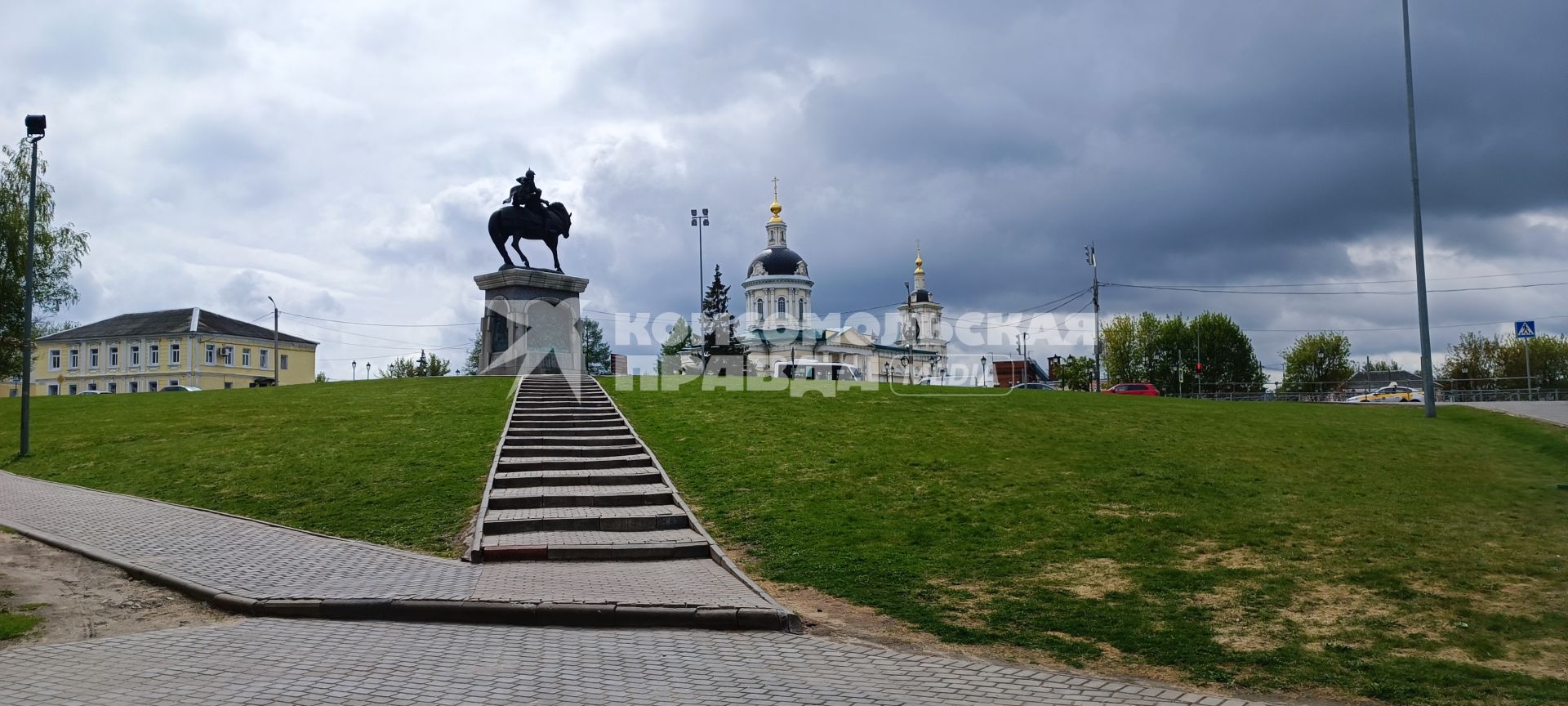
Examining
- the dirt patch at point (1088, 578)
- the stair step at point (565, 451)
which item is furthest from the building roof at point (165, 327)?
the dirt patch at point (1088, 578)

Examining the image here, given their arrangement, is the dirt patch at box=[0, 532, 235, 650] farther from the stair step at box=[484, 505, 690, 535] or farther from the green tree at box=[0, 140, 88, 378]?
the green tree at box=[0, 140, 88, 378]

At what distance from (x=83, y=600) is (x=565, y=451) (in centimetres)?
783

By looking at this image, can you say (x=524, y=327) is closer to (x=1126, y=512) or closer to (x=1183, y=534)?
(x=1126, y=512)

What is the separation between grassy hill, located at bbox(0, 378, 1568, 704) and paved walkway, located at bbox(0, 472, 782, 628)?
79 cm

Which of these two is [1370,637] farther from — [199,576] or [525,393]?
[525,393]

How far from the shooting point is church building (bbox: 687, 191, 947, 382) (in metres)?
99.4

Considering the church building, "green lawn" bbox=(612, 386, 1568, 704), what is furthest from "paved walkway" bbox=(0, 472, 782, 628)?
the church building

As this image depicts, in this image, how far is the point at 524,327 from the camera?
29.9 meters

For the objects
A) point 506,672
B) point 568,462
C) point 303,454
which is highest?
point 303,454

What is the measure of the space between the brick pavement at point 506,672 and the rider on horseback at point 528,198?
24017 millimetres

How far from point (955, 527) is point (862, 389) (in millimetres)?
14641

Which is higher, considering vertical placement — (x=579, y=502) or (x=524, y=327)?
(x=524, y=327)

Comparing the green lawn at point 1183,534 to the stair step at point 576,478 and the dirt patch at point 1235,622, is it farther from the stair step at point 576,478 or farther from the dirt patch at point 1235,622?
the stair step at point 576,478

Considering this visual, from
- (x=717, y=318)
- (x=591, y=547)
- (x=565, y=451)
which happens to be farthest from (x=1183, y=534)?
(x=717, y=318)
